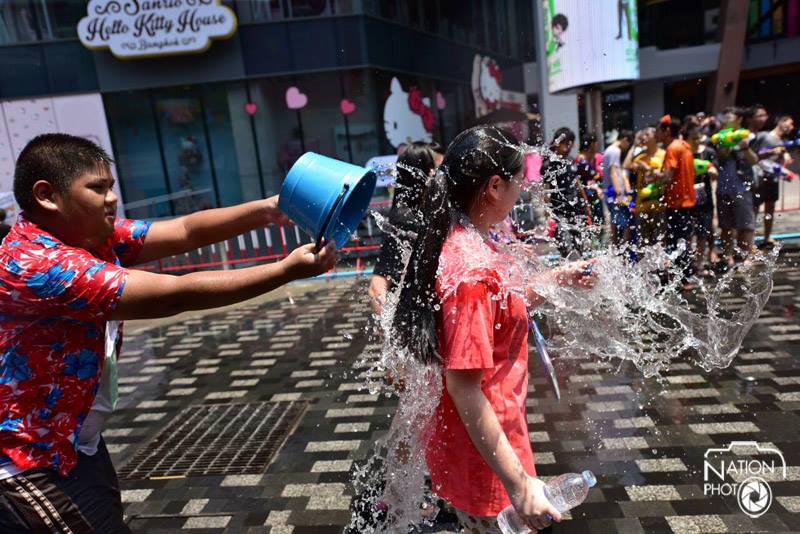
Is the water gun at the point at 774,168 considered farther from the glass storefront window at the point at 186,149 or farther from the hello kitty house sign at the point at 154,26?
the glass storefront window at the point at 186,149

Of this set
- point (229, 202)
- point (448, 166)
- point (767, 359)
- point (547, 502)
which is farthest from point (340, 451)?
point (229, 202)

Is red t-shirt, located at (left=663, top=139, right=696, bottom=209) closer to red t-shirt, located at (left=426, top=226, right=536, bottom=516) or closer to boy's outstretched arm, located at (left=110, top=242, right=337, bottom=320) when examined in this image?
red t-shirt, located at (left=426, top=226, right=536, bottom=516)

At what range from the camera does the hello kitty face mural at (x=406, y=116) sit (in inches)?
536

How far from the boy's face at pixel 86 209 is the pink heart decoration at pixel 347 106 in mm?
11995

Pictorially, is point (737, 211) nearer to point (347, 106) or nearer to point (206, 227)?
point (206, 227)

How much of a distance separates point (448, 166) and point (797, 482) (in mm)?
2629

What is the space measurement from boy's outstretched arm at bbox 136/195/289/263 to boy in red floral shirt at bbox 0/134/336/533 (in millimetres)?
473

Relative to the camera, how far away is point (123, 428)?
171 inches

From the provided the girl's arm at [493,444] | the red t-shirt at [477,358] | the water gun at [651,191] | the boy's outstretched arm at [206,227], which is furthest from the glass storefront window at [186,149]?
the girl's arm at [493,444]

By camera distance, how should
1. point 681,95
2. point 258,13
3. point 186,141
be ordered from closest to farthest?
point 258,13 < point 186,141 < point 681,95

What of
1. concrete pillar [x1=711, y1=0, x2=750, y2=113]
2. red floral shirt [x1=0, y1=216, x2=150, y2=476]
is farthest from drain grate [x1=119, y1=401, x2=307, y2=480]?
concrete pillar [x1=711, y1=0, x2=750, y2=113]

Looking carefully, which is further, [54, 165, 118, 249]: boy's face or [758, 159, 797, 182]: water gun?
[758, 159, 797, 182]: water gun

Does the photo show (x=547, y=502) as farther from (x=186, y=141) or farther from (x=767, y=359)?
(x=186, y=141)

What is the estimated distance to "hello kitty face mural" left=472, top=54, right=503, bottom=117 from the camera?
1745cm
